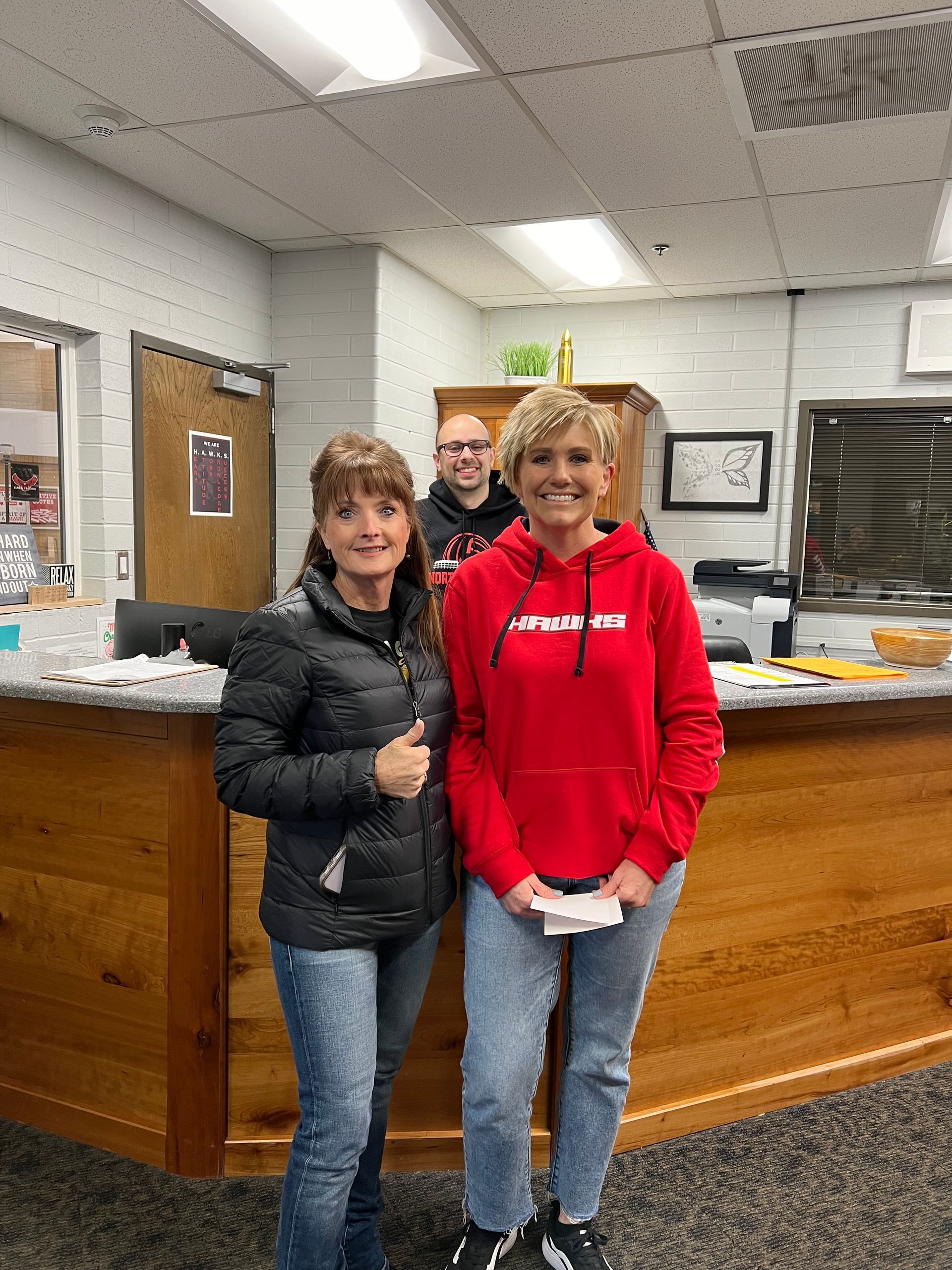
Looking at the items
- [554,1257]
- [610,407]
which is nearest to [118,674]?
[554,1257]

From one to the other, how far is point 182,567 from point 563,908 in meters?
3.13

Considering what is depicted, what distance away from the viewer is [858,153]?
10.5ft

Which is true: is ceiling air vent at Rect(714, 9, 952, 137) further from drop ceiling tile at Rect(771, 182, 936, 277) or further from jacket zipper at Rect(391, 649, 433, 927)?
jacket zipper at Rect(391, 649, 433, 927)

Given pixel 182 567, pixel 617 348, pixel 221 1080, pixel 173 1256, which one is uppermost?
pixel 617 348

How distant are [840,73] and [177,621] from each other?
96.8 inches

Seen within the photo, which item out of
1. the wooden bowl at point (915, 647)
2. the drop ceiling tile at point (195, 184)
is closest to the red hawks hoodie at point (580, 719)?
the wooden bowl at point (915, 647)

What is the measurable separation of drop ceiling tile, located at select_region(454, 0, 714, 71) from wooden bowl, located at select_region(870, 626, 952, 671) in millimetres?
1690

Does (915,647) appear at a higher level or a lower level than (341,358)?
lower

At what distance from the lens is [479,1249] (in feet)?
5.32

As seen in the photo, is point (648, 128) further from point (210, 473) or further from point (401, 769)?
point (401, 769)

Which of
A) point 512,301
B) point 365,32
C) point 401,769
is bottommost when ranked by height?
point 401,769

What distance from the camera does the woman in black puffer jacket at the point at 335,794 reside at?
129cm

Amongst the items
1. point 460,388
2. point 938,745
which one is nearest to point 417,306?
point 460,388

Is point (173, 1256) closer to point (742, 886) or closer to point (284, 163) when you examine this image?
point (742, 886)
